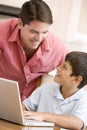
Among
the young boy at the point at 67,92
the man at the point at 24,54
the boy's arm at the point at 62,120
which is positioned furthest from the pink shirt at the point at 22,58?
the boy's arm at the point at 62,120

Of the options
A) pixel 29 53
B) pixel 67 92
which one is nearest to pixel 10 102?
pixel 67 92

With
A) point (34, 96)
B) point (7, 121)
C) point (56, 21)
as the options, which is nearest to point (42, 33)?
point (34, 96)

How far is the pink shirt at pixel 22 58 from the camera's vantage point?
74.3 inches

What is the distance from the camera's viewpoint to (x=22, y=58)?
6.23 ft

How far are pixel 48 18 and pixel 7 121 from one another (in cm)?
60

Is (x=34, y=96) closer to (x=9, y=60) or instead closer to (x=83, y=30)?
(x=9, y=60)

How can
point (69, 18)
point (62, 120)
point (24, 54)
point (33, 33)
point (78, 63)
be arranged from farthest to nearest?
point (69, 18)
point (24, 54)
point (33, 33)
point (78, 63)
point (62, 120)

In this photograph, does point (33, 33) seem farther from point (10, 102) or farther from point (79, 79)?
point (10, 102)

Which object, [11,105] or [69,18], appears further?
[69,18]

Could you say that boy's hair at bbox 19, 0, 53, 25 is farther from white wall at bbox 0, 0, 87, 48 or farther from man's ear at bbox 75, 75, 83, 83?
white wall at bbox 0, 0, 87, 48

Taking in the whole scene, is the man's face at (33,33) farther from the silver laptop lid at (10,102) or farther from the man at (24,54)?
the silver laptop lid at (10,102)

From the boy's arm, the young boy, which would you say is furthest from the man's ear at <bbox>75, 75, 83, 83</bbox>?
the boy's arm

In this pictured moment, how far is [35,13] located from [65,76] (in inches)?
14.3

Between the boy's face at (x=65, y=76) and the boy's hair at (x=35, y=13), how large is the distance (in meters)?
0.25
